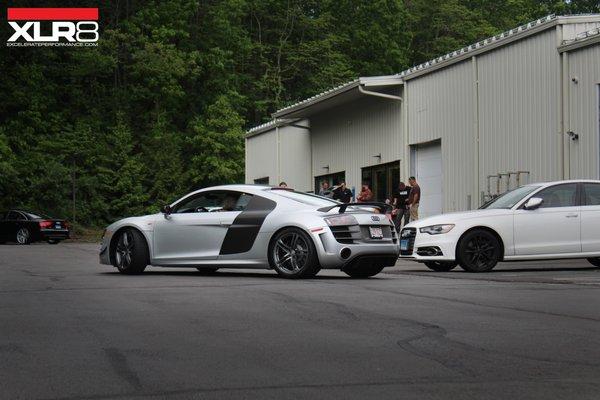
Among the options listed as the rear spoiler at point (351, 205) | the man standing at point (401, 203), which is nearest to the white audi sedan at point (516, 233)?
the rear spoiler at point (351, 205)

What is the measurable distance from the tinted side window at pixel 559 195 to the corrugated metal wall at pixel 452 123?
29.6 feet

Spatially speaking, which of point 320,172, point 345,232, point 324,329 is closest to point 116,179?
point 320,172

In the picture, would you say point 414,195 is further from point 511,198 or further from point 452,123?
point 511,198

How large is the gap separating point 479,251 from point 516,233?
25.6 inches

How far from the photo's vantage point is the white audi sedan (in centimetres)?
1603

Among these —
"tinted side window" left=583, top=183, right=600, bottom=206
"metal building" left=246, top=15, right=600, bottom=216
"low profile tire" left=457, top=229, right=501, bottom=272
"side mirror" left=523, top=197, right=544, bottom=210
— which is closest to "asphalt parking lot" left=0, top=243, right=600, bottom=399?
"low profile tire" left=457, top=229, right=501, bottom=272

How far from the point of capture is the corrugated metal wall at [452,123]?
1030 inches

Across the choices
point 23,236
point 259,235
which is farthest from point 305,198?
point 23,236

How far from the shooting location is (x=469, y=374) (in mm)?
6023

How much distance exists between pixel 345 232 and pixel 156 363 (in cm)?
768

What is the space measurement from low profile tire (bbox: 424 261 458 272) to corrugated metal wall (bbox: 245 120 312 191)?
21.2m

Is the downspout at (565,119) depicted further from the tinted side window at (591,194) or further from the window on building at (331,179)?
the window on building at (331,179)

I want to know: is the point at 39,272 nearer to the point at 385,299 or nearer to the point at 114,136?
the point at 385,299

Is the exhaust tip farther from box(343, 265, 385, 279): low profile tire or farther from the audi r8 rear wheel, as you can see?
the audi r8 rear wheel
